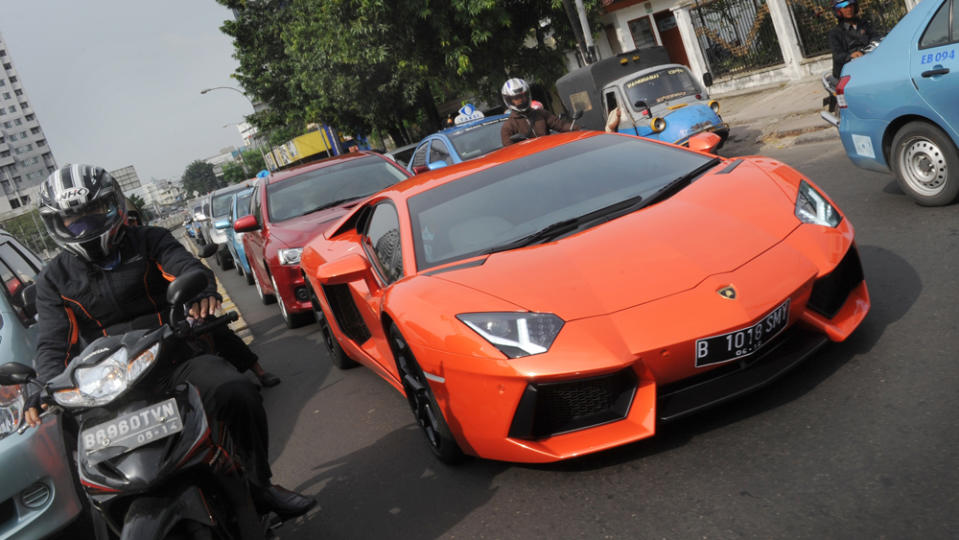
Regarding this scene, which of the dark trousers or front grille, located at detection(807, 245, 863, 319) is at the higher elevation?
the dark trousers

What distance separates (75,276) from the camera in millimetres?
3971

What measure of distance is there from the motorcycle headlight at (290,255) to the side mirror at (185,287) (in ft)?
17.2

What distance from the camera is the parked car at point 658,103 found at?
1332cm

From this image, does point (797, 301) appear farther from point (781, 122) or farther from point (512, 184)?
point (781, 122)

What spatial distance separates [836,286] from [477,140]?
8.74 meters

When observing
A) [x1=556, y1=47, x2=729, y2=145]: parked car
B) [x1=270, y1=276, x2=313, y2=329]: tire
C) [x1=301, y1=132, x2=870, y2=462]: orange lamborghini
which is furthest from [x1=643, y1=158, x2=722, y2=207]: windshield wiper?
[x1=556, y1=47, x2=729, y2=145]: parked car

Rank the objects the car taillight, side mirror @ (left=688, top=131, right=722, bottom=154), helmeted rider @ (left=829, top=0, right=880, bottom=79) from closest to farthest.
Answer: side mirror @ (left=688, top=131, right=722, bottom=154)
the car taillight
helmeted rider @ (left=829, top=0, right=880, bottom=79)

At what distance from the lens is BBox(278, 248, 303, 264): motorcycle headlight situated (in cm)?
857

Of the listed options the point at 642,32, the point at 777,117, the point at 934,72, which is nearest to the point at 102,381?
the point at 934,72

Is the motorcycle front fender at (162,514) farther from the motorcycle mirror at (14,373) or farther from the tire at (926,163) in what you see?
the tire at (926,163)

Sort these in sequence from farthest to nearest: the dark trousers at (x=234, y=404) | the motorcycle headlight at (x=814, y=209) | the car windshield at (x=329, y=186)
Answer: the car windshield at (x=329, y=186) < the motorcycle headlight at (x=814, y=209) < the dark trousers at (x=234, y=404)

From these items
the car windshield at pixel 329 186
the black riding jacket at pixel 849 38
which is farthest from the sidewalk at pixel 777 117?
the car windshield at pixel 329 186

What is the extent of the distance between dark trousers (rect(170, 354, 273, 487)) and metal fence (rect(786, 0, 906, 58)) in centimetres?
1708

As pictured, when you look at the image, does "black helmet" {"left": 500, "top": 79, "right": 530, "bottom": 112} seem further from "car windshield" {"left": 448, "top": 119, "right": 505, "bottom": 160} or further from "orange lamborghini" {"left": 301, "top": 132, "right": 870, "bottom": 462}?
"orange lamborghini" {"left": 301, "top": 132, "right": 870, "bottom": 462}
